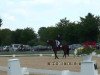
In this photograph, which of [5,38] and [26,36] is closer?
[5,38]

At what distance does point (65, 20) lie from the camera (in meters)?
132

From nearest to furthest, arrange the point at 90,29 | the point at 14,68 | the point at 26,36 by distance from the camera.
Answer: the point at 14,68
the point at 90,29
the point at 26,36

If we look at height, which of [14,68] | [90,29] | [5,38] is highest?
[5,38]

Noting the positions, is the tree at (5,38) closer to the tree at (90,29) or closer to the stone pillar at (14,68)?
Result: the tree at (90,29)

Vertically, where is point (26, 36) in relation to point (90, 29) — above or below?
above

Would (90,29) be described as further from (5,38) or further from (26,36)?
(5,38)

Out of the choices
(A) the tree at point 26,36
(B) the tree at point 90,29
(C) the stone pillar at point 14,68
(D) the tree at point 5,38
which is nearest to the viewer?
(C) the stone pillar at point 14,68

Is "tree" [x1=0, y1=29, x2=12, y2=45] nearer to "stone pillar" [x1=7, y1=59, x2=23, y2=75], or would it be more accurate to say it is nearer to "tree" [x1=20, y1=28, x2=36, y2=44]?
"tree" [x1=20, y1=28, x2=36, y2=44]

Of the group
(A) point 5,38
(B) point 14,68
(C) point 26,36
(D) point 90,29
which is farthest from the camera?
(C) point 26,36

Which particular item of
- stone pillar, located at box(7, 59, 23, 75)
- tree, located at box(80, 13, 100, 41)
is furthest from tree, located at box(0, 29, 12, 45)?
stone pillar, located at box(7, 59, 23, 75)

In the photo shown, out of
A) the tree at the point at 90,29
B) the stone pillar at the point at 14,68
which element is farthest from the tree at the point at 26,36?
the stone pillar at the point at 14,68

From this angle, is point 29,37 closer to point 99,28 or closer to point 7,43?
point 7,43

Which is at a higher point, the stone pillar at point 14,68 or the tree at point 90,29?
the tree at point 90,29

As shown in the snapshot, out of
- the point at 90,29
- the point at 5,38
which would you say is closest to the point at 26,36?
the point at 5,38
